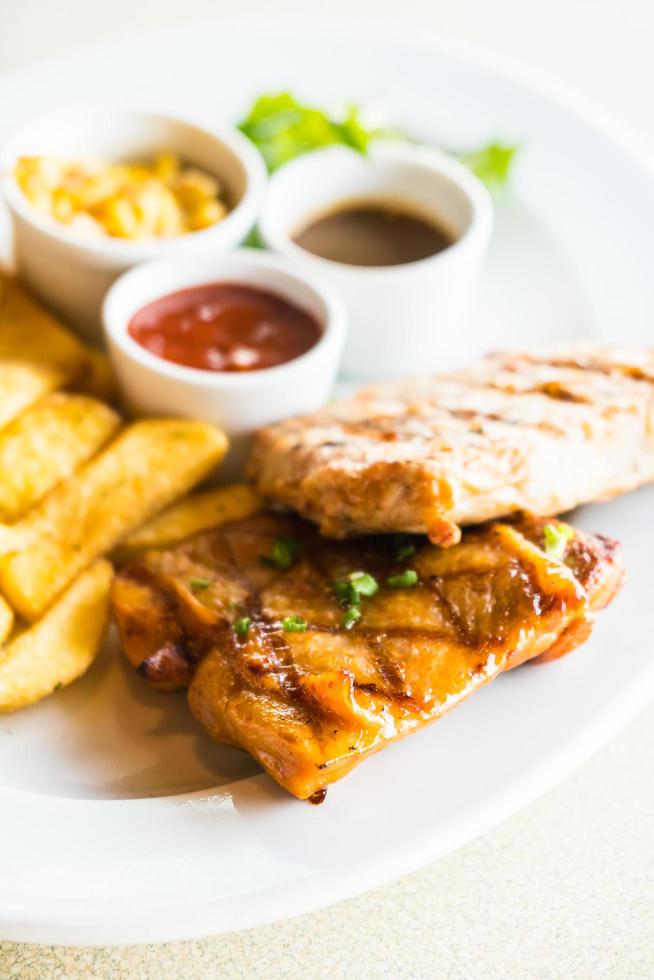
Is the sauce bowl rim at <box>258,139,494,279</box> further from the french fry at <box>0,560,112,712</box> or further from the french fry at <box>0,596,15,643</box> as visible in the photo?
the french fry at <box>0,596,15,643</box>

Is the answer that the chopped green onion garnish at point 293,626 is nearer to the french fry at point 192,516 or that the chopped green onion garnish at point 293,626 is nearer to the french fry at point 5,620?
the french fry at point 192,516

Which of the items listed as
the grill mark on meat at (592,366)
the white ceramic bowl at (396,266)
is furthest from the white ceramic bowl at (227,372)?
the grill mark on meat at (592,366)

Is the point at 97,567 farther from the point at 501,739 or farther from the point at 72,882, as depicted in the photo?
the point at 501,739

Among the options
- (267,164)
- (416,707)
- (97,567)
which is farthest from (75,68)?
(416,707)

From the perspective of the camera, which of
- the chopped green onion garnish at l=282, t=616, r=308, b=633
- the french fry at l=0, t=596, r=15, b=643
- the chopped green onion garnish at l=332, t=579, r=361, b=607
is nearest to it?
the chopped green onion garnish at l=282, t=616, r=308, b=633

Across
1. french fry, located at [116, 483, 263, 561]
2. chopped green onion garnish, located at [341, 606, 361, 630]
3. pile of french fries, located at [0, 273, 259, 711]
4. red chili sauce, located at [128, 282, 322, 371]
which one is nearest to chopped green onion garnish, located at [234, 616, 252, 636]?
chopped green onion garnish, located at [341, 606, 361, 630]

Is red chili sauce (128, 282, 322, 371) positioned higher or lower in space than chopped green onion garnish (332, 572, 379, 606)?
higher

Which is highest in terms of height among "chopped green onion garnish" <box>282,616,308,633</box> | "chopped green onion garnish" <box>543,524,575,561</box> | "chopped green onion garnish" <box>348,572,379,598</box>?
"chopped green onion garnish" <box>543,524,575,561</box>

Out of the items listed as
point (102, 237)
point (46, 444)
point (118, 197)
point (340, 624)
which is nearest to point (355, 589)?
point (340, 624)
